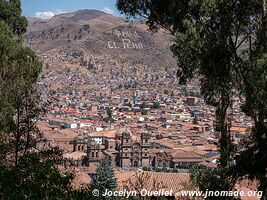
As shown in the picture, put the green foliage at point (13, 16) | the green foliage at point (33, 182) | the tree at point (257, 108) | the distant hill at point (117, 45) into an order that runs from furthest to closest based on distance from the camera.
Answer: the distant hill at point (117, 45) < the green foliage at point (13, 16) < the tree at point (257, 108) < the green foliage at point (33, 182)

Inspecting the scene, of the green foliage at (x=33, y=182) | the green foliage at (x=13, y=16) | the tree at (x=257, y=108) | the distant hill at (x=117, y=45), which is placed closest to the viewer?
the green foliage at (x=33, y=182)

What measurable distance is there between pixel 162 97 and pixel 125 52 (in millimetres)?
56356

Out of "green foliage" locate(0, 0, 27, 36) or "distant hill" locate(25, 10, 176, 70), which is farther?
"distant hill" locate(25, 10, 176, 70)

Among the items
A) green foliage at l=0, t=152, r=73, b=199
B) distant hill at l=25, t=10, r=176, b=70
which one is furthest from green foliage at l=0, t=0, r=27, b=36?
distant hill at l=25, t=10, r=176, b=70

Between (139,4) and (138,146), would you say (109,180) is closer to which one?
(139,4)

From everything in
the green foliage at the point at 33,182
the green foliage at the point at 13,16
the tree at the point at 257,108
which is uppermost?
the green foliage at the point at 13,16

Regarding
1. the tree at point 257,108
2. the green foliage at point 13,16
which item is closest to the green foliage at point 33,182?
the tree at point 257,108

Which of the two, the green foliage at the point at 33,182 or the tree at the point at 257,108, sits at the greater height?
the tree at the point at 257,108

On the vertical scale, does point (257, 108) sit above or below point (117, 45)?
below

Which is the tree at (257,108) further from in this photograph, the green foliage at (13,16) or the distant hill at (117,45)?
the distant hill at (117,45)

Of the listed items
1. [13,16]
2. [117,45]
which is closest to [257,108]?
[13,16]

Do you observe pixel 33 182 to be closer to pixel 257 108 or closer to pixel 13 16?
pixel 257 108

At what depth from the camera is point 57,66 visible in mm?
152625

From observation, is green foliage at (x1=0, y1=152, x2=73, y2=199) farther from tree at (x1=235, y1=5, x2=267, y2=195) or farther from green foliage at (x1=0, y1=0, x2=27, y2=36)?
green foliage at (x1=0, y1=0, x2=27, y2=36)
